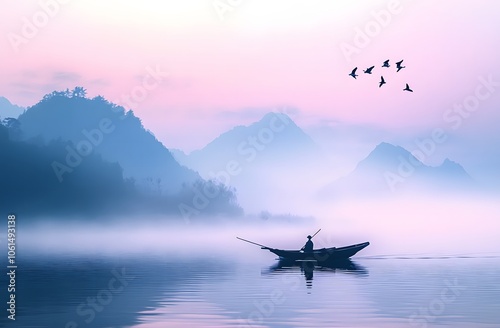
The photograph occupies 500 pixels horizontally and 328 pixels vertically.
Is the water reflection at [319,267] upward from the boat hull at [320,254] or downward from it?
downward

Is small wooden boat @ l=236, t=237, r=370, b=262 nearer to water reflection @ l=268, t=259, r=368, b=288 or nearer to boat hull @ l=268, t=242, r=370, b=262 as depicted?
boat hull @ l=268, t=242, r=370, b=262

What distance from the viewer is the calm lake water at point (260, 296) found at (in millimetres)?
36375

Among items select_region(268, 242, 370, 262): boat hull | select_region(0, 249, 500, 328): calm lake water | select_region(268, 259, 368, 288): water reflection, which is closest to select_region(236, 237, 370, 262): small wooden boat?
select_region(268, 242, 370, 262): boat hull

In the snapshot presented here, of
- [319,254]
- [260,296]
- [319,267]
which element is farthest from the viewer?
[319,254]

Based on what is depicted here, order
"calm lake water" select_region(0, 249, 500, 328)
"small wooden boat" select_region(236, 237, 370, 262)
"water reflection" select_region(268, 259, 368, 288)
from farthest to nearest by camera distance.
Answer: "small wooden boat" select_region(236, 237, 370, 262) < "water reflection" select_region(268, 259, 368, 288) < "calm lake water" select_region(0, 249, 500, 328)

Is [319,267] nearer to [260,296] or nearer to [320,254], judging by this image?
[320,254]

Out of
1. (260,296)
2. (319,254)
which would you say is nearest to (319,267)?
(319,254)

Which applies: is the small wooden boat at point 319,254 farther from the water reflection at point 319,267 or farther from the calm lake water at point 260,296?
the calm lake water at point 260,296

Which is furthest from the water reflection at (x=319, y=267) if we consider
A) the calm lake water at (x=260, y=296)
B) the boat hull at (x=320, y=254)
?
the boat hull at (x=320, y=254)

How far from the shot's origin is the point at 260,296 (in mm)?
46031

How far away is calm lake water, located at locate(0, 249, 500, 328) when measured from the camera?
119 ft

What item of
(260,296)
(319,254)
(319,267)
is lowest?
(260,296)

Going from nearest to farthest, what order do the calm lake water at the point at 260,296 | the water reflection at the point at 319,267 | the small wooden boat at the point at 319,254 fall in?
the calm lake water at the point at 260,296, the water reflection at the point at 319,267, the small wooden boat at the point at 319,254

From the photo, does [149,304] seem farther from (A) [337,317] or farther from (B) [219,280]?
(B) [219,280]
